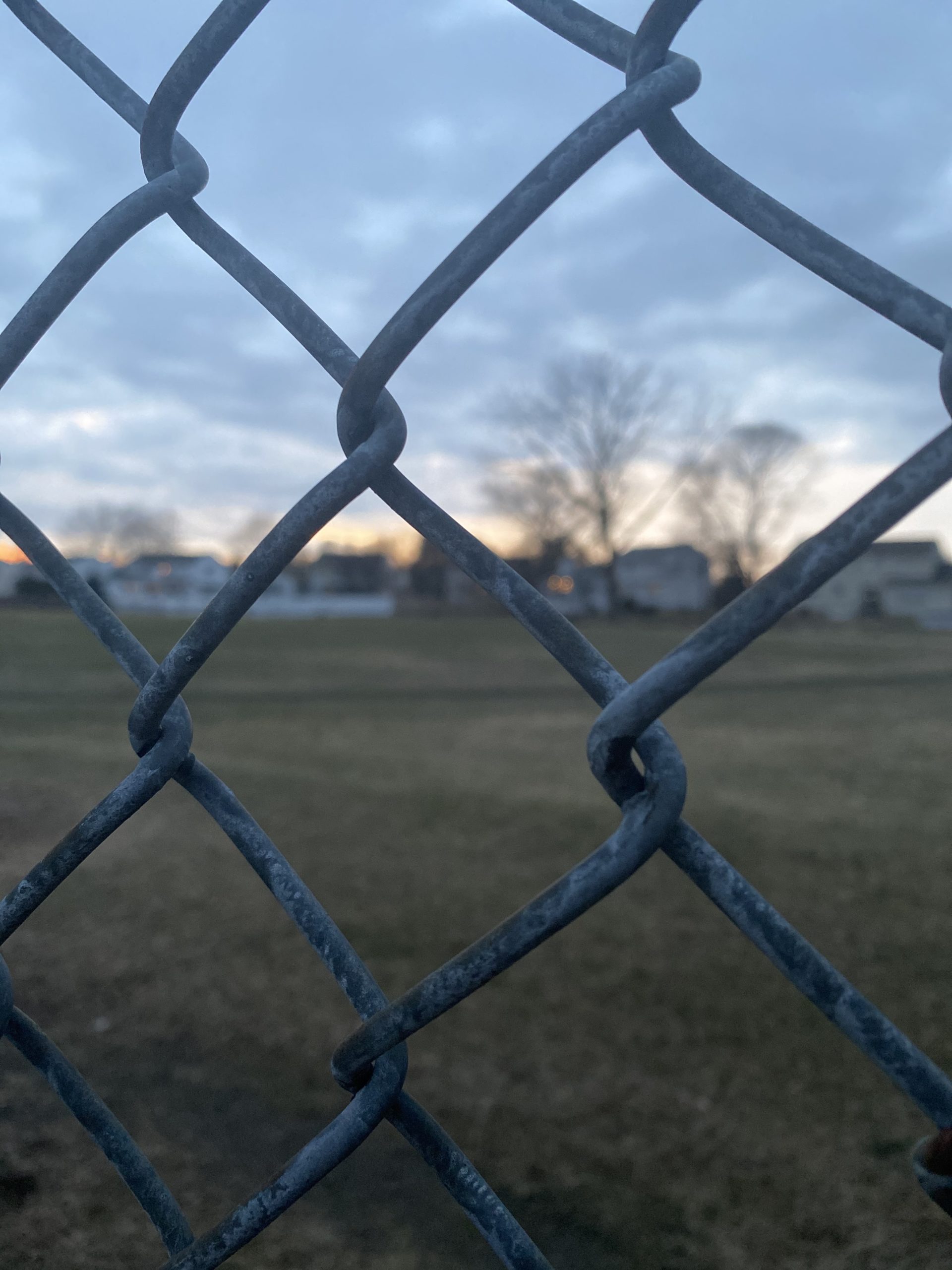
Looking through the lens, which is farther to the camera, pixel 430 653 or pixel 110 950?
pixel 430 653

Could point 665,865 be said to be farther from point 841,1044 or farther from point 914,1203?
point 914,1203

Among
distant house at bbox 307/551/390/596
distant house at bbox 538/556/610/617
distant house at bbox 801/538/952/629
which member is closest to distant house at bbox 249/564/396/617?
distant house at bbox 307/551/390/596

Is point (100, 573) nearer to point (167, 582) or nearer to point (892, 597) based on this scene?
point (167, 582)

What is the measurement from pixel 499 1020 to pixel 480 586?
3.02 m

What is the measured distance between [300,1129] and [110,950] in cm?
164

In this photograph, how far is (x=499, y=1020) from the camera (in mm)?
3242

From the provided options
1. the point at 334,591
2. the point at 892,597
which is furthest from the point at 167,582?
the point at 892,597

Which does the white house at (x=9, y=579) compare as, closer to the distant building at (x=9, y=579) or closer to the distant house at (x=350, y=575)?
the distant building at (x=9, y=579)

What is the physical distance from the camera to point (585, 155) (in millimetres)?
540

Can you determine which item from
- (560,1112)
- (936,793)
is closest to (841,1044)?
(560,1112)

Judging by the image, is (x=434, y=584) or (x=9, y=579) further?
(x=434, y=584)

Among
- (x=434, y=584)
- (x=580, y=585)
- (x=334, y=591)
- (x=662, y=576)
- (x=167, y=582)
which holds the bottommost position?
(x=334, y=591)

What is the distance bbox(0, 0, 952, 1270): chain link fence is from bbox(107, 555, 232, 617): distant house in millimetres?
47803

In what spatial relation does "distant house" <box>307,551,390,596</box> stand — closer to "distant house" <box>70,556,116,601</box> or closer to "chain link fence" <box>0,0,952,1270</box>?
"distant house" <box>70,556,116,601</box>
